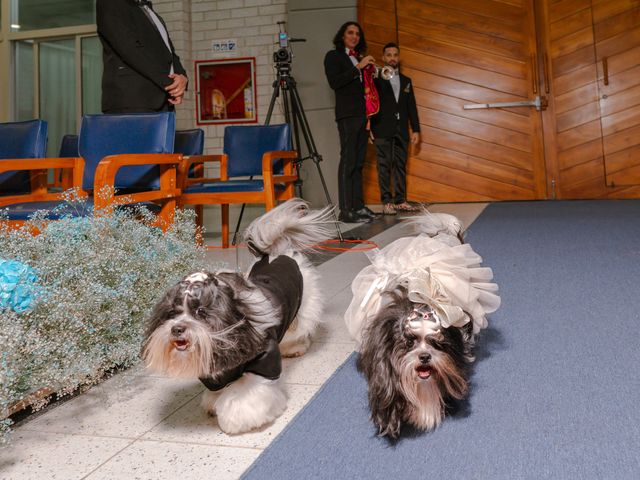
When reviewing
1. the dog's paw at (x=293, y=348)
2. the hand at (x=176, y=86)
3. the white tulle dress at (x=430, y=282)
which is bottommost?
the dog's paw at (x=293, y=348)

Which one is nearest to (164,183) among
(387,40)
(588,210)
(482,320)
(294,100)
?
(482,320)

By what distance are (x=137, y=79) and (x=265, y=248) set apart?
6.13ft

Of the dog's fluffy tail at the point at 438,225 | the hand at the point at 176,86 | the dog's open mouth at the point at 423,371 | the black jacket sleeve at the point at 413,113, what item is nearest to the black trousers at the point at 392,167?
the black jacket sleeve at the point at 413,113

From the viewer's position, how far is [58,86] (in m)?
7.87

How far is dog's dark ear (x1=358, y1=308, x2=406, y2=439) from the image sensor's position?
1.24 m

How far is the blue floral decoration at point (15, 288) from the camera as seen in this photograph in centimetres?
141

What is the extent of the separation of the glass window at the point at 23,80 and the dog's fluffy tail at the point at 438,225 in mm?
7311

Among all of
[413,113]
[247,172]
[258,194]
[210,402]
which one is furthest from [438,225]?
[413,113]

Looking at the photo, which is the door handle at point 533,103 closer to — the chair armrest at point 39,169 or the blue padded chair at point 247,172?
the blue padded chair at point 247,172

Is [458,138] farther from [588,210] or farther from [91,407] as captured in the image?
[91,407]

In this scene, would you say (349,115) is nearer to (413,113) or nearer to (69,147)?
(413,113)

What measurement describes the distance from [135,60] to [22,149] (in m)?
0.75

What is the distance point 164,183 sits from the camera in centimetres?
303

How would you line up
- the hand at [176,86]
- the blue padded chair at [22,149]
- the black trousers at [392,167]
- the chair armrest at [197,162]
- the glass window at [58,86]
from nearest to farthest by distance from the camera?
the blue padded chair at [22,149], the hand at [176,86], the chair armrest at [197,162], the black trousers at [392,167], the glass window at [58,86]
